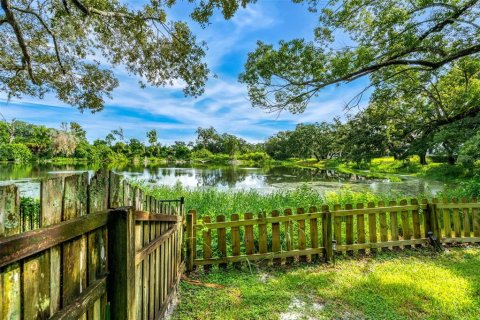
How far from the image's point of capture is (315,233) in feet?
12.8

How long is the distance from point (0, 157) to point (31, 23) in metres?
46.2

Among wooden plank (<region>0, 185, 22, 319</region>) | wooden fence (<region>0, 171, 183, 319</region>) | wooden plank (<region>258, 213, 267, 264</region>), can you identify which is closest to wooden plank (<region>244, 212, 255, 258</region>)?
wooden plank (<region>258, 213, 267, 264</region>)

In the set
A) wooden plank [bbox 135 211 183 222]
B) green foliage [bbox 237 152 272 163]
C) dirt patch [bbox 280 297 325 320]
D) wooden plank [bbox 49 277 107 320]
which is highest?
green foliage [bbox 237 152 272 163]

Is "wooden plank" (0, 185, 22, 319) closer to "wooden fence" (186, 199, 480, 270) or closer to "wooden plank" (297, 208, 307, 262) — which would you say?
"wooden fence" (186, 199, 480, 270)

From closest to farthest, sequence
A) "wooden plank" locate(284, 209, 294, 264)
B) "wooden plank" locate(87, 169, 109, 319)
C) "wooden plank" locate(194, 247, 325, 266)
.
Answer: "wooden plank" locate(87, 169, 109, 319) → "wooden plank" locate(194, 247, 325, 266) → "wooden plank" locate(284, 209, 294, 264)

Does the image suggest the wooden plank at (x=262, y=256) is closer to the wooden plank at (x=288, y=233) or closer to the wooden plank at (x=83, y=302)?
the wooden plank at (x=288, y=233)

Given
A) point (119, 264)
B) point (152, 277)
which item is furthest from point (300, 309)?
point (119, 264)

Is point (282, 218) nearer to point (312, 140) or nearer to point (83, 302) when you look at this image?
point (83, 302)

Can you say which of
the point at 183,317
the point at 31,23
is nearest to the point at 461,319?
the point at 183,317

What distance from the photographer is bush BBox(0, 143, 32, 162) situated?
40.1 meters

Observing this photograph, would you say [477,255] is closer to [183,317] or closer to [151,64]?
[183,317]

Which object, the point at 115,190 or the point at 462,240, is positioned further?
the point at 462,240

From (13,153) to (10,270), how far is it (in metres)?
55.3

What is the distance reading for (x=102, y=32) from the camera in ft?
21.5
